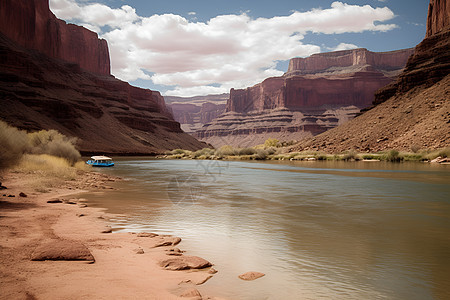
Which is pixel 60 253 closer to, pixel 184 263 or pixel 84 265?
pixel 84 265

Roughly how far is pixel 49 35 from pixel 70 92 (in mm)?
29330

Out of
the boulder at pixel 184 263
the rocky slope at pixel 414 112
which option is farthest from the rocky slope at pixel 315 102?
the boulder at pixel 184 263

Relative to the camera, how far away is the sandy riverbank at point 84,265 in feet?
15.0

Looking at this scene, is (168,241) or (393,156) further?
(393,156)

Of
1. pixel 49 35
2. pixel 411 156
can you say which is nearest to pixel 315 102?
pixel 49 35

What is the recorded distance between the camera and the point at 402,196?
54.2 feet

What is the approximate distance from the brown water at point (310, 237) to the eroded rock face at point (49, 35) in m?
110

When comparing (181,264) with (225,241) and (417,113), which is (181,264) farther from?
(417,113)

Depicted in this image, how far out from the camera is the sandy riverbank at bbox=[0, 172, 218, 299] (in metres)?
4.57

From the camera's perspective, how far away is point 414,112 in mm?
52281

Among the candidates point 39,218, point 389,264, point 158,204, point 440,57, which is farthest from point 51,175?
point 440,57

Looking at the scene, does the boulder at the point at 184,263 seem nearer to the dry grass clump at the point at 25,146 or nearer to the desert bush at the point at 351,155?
the dry grass clump at the point at 25,146

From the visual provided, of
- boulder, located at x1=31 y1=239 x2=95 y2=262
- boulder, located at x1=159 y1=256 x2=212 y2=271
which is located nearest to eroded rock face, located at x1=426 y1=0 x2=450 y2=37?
boulder, located at x1=159 y1=256 x2=212 y2=271

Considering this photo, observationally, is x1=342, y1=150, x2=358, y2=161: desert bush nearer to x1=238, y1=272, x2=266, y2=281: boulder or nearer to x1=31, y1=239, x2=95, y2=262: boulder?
x1=238, y1=272, x2=266, y2=281: boulder
